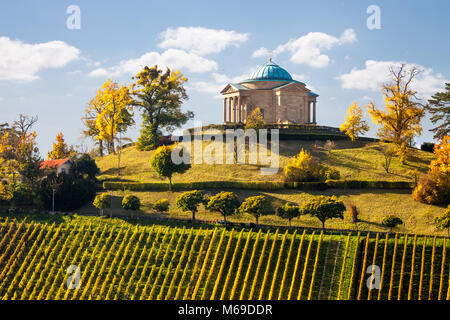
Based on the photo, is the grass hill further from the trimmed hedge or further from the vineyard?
the vineyard

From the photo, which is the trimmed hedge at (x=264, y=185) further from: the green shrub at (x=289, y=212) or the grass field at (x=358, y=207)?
the green shrub at (x=289, y=212)

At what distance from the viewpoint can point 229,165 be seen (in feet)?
258

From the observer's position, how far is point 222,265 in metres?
44.4

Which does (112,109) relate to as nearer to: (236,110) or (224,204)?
(236,110)

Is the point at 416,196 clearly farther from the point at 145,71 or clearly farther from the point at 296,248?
the point at 145,71

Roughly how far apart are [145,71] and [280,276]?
2241 inches

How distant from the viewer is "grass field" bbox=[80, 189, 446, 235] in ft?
182

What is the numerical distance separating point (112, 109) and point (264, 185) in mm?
36435

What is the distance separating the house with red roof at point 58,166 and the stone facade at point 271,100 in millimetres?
34250

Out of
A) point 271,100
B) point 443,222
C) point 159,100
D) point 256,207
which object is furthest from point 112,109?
point 443,222

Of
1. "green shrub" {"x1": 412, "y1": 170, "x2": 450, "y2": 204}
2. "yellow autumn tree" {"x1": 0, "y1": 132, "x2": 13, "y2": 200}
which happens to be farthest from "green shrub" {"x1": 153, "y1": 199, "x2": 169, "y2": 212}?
"green shrub" {"x1": 412, "y1": 170, "x2": 450, "y2": 204}

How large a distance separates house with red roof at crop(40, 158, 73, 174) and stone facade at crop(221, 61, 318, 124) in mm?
34250

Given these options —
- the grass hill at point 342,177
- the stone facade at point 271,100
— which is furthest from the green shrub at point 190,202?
the stone facade at point 271,100

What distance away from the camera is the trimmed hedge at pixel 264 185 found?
64938mm
